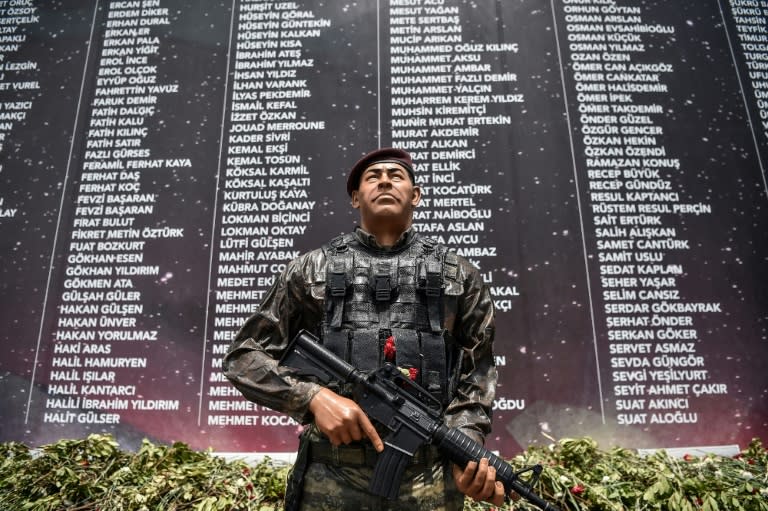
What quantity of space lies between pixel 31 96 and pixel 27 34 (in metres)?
0.57

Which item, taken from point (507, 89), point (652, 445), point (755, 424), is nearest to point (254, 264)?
point (507, 89)

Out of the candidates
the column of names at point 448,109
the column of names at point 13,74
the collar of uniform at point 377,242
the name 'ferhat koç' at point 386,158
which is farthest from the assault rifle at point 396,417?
the column of names at point 13,74

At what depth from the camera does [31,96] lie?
138 inches

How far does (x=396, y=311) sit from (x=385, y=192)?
0.44 meters

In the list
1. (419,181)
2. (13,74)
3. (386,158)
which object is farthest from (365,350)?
(13,74)

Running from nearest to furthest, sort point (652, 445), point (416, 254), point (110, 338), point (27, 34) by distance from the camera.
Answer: point (416, 254) < point (652, 445) < point (110, 338) < point (27, 34)

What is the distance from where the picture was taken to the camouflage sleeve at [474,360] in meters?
1.57

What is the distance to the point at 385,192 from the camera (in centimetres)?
178

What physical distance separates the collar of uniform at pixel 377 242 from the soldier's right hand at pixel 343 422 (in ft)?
1.93

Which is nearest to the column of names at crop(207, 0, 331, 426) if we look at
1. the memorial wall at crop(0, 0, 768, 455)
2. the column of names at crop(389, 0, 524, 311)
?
the memorial wall at crop(0, 0, 768, 455)

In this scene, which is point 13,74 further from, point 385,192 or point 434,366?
point 434,366

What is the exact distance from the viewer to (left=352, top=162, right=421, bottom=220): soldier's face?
1.77 metres

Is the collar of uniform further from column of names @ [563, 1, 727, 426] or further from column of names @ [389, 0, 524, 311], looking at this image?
column of names @ [563, 1, 727, 426]

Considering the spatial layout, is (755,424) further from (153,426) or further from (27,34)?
(27,34)
